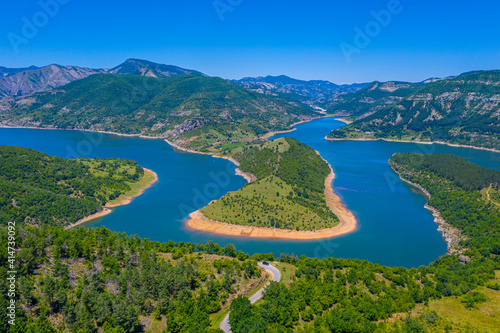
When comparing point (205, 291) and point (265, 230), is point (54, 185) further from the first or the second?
point (205, 291)

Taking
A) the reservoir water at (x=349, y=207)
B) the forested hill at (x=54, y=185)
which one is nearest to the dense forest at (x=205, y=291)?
the reservoir water at (x=349, y=207)

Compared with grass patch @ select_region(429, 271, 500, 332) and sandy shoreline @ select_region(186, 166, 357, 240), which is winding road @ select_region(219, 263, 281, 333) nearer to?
grass patch @ select_region(429, 271, 500, 332)

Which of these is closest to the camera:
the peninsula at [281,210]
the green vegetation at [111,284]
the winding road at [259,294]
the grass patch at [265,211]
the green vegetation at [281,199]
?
the green vegetation at [111,284]

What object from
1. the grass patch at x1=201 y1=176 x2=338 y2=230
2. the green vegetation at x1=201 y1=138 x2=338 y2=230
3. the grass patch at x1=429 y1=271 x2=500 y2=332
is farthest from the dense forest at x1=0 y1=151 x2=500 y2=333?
the green vegetation at x1=201 y1=138 x2=338 y2=230

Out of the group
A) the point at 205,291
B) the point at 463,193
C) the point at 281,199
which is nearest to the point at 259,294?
the point at 205,291

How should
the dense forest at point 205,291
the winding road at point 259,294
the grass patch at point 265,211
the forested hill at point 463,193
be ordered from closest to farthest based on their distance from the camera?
the dense forest at point 205,291
the winding road at point 259,294
the forested hill at point 463,193
the grass patch at point 265,211

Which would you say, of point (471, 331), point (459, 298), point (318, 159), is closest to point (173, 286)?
point (471, 331)

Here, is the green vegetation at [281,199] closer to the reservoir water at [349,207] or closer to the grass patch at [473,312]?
the reservoir water at [349,207]
